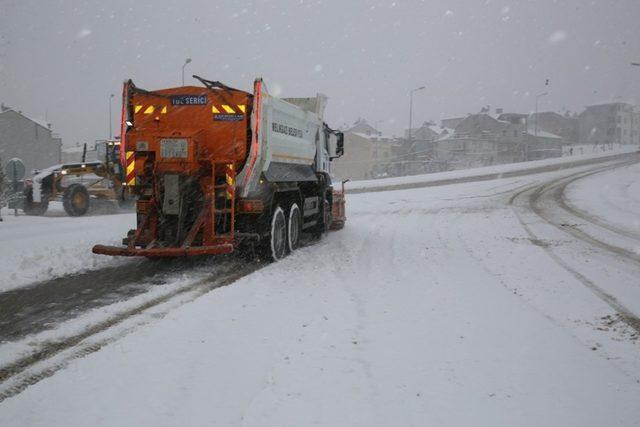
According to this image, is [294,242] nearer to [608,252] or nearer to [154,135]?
[154,135]

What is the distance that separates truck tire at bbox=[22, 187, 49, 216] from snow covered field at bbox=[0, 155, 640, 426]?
13.4 m

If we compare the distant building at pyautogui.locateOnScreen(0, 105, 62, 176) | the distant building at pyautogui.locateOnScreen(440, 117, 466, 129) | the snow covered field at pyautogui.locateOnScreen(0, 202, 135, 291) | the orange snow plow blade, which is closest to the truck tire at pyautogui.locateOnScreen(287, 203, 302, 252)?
the orange snow plow blade

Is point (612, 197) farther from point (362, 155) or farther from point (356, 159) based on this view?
point (356, 159)

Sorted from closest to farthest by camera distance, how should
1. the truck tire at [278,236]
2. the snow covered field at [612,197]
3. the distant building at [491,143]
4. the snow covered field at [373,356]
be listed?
the snow covered field at [373,356] < the truck tire at [278,236] < the snow covered field at [612,197] < the distant building at [491,143]

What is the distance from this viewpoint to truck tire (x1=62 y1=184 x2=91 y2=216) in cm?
1780

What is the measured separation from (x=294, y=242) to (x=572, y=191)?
18031 millimetres

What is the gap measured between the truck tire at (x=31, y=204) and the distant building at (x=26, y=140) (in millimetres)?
Result: 39511

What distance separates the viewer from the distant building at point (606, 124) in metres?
100

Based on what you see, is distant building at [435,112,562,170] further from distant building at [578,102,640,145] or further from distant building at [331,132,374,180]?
distant building at [578,102,640,145]

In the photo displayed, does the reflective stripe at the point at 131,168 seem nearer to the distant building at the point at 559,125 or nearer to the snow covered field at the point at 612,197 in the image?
the snow covered field at the point at 612,197

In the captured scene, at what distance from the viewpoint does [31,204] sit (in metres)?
18.2

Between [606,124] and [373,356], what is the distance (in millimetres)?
113560

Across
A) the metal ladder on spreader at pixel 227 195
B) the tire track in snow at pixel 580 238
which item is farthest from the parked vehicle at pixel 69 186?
the tire track in snow at pixel 580 238

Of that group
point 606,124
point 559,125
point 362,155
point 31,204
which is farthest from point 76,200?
point 606,124
